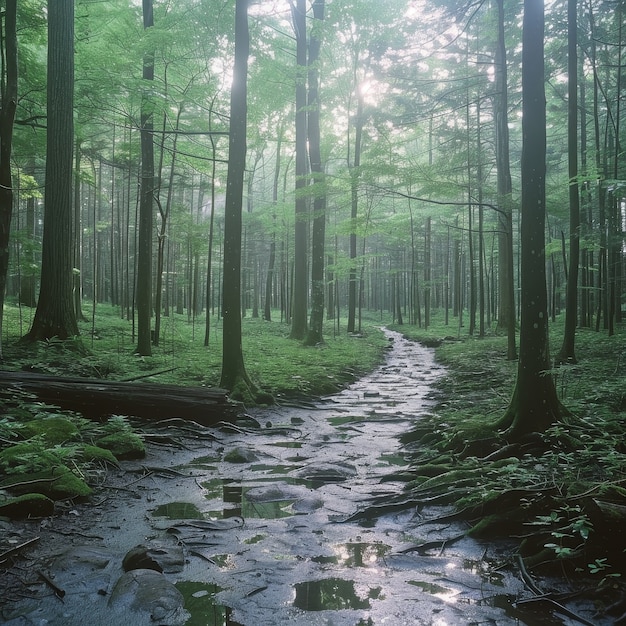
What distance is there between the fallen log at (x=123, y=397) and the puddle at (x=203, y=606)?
450cm

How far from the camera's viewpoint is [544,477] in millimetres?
4406

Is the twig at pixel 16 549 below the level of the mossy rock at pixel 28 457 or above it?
below

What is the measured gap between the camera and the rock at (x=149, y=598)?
9.13 feet

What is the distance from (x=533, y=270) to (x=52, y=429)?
6.36 metres

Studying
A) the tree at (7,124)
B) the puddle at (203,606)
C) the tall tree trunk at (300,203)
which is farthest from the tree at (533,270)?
the tall tree trunk at (300,203)

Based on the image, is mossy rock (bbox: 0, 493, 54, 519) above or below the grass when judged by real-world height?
below

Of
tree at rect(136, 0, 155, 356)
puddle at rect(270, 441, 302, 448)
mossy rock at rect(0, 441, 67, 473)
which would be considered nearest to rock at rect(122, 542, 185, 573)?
mossy rock at rect(0, 441, 67, 473)

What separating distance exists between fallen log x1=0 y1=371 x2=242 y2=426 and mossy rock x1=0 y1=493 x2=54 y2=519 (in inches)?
116

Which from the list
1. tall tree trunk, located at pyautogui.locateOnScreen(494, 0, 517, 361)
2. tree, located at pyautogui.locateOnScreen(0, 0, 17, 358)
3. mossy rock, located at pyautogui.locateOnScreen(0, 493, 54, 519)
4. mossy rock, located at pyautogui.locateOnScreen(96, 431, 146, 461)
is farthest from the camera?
tall tree trunk, located at pyautogui.locateOnScreen(494, 0, 517, 361)

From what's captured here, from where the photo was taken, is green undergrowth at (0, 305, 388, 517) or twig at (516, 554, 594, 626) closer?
twig at (516, 554, 594, 626)

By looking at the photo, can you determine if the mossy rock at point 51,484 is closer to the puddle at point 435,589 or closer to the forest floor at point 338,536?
the forest floor at point 338,536

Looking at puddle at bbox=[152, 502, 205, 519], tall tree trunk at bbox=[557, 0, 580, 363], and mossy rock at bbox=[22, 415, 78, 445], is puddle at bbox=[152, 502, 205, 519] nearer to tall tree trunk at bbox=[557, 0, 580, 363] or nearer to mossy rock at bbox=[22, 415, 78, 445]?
mossy rock at bbox=[22, 415, 78, 445]

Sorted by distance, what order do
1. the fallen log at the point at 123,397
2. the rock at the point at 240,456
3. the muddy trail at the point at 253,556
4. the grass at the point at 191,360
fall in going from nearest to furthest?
1. the muddy trail at the point at 253,556
2. the rock at the point at 240,456
3. the fallen log at the point at 123,397
4. the grass at the point at 191,360

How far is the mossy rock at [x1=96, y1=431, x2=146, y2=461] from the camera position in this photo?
6027 millimetres
